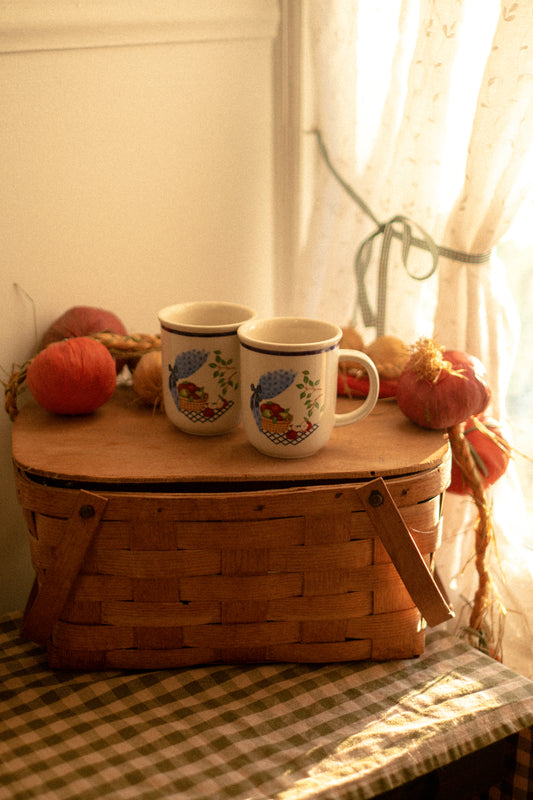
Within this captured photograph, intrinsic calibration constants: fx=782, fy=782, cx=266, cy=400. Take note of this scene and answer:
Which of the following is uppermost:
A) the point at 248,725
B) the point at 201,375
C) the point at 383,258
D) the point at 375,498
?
the point at 383,258

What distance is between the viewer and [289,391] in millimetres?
753

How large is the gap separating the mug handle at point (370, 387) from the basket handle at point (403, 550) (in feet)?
0.31

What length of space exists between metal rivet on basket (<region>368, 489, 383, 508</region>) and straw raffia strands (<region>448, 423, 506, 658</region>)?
0.16 metres

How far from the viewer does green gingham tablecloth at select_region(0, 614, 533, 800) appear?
0.68 m

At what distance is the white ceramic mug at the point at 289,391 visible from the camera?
0.75m

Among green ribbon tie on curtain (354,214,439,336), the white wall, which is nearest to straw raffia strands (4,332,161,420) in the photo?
the white wall

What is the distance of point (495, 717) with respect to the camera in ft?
2.45

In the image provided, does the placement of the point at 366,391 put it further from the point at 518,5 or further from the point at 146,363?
the point at 518,5

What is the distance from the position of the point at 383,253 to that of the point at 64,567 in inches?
22.7

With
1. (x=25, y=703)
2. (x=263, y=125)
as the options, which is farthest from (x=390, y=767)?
(x=263, y=125)

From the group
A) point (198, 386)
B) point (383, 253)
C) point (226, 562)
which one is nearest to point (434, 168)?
point (383, 253)

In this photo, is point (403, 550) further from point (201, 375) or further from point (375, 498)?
point (201, 375)

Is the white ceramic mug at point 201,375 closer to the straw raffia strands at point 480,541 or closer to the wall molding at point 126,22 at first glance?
the straw raffia strands at point 480,541

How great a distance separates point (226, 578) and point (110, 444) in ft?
0.60
